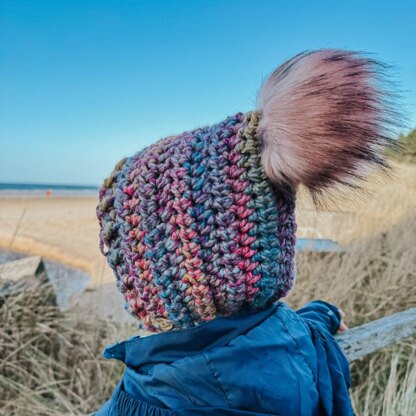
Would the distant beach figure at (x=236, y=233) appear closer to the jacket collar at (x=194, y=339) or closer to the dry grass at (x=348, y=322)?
the jacket collar at (x=194, y=339)

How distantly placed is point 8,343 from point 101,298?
90 centimetres

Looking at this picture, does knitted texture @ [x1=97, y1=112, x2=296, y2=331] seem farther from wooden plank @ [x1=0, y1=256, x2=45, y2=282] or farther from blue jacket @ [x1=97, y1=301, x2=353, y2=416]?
wooden plank @ [x1=0, y1=256, x2=45, y2=282]

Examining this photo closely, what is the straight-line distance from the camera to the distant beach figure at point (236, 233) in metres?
0.92

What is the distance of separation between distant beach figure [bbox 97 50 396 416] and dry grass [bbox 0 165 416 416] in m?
0.88

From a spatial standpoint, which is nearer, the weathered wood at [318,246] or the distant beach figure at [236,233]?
the distant beach figure at [236,233]

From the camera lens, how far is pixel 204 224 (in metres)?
1.03

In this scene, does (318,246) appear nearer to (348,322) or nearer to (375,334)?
(348,322)

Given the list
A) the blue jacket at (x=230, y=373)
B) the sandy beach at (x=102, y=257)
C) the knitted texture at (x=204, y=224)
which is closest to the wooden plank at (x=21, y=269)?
the sandy beach at (x=102, y=257)

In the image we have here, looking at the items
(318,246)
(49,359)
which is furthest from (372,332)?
(318,246)

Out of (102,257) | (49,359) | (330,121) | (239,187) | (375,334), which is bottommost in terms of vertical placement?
(49,359)

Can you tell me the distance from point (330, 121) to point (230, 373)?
63 centimetres

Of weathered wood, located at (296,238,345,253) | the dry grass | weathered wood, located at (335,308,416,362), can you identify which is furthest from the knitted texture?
weathered wood, located at (296,238,345,253)

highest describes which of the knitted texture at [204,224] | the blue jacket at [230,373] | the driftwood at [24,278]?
the knitted texture at [204,224]

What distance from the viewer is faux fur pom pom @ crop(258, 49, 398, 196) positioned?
2.94ft
